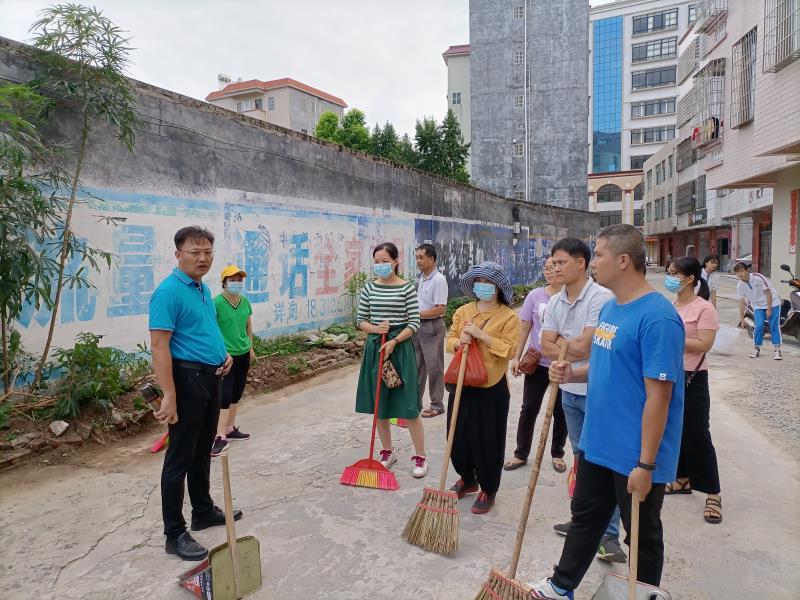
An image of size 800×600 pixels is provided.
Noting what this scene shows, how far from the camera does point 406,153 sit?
26.8 meters

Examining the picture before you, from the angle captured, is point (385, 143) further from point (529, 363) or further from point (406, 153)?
point (529, 363)

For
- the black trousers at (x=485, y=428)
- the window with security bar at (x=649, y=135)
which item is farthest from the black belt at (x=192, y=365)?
the window with security bar at (x=649, y=135)

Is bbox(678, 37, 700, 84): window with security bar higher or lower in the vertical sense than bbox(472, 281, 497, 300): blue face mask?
higher

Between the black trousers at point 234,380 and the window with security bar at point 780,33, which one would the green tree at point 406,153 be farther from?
the black trousers at point 234,380

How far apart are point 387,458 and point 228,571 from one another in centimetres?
194

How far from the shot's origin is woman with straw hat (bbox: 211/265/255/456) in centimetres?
484

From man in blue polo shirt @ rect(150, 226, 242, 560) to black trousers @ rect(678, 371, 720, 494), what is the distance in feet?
9.59

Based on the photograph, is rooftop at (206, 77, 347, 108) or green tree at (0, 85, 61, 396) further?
rooftop at (206, 77, 347, 108)

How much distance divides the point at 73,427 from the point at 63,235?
1.72 metres

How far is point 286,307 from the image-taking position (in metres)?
8.47

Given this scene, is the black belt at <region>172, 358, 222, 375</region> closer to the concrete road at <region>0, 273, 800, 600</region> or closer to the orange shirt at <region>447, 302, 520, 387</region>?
the concrete road at <region>0, 273, 800, 600</region>

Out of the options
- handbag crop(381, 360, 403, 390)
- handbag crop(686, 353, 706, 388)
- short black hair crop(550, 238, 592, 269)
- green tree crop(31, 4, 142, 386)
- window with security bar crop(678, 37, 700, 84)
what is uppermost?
window with security bar crop(678, 37, 700, 84)

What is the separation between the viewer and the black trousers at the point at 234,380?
482 cm

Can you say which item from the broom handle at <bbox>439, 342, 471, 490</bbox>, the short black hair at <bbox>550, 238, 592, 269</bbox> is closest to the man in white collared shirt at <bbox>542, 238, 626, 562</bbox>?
the short black hair at <bbox>550, 238, 592, 269</bbox>
